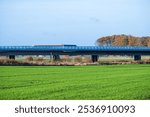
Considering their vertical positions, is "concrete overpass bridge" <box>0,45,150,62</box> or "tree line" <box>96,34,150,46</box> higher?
"tree line" <box>96,34,150,46</box>

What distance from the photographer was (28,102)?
789 centimetres

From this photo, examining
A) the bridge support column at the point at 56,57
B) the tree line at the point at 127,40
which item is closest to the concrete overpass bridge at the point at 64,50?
the bridge support column at the point at 56,57

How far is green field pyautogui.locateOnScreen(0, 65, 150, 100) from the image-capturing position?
9203mm

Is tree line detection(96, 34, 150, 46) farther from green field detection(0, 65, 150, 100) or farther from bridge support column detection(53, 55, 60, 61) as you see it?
bridge support column detection(53, 55, 60, 61)

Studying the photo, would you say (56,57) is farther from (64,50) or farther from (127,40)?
(127,40)

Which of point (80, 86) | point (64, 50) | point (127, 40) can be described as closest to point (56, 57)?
point (64, 50)

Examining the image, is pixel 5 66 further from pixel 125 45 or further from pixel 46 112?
pixel 46 112

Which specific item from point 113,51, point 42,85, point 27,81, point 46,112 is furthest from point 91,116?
point 113,51

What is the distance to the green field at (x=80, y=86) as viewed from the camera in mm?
9203

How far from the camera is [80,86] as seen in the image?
398 inches

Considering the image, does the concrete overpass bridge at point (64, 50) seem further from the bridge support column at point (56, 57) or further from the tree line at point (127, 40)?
the tree line at point (127, 40)

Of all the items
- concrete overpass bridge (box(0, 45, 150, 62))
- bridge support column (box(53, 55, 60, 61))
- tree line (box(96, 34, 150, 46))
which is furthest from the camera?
bridge support column (box(53, 55, 60, 61))

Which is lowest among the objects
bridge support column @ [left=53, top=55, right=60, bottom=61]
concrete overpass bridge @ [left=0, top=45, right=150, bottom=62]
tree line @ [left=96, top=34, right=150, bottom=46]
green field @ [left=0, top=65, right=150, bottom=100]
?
green field @ [left=0, top=65, right=150, bottom=100]

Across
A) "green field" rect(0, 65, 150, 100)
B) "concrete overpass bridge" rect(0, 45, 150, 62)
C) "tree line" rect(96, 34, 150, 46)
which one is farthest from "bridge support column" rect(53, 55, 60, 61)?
"tree line" rect(96, 34, 150, 46)
